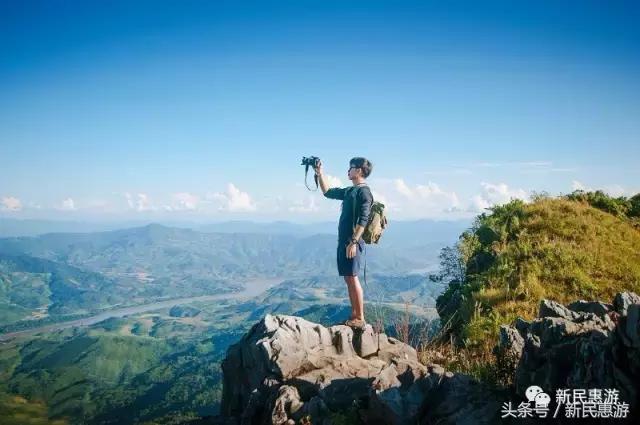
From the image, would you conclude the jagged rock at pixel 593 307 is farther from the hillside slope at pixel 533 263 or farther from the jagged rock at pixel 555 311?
the hillside slope at pixel 533 263

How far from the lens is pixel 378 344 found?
8648mm

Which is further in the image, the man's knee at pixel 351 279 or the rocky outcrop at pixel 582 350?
the man's knee at pixel 351 279

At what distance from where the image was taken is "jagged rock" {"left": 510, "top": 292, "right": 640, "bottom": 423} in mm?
4500

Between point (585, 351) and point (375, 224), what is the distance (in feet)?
15.4

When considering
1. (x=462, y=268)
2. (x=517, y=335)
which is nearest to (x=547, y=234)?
(x=462, y=268)

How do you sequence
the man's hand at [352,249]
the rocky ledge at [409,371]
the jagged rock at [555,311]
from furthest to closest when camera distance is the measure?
1. the man's hand at [352,249]
2. the jagged rock at [555,311]
3. the rocky ledge at [409,371]

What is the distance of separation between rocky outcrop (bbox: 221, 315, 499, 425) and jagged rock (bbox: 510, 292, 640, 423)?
83 centimetres

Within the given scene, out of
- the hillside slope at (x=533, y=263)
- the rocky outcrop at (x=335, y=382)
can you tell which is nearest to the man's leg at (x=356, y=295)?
the rocky outcrop at (x=335, y=382)

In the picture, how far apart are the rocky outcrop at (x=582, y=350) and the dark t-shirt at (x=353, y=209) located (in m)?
3.53

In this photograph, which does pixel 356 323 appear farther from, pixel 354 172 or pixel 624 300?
pixel 624 300

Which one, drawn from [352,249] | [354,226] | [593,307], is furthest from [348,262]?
[593,307]

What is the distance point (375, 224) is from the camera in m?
8.92

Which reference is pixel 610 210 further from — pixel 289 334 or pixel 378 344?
pixel 289 334

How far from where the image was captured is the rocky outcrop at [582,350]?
14.8 ft
